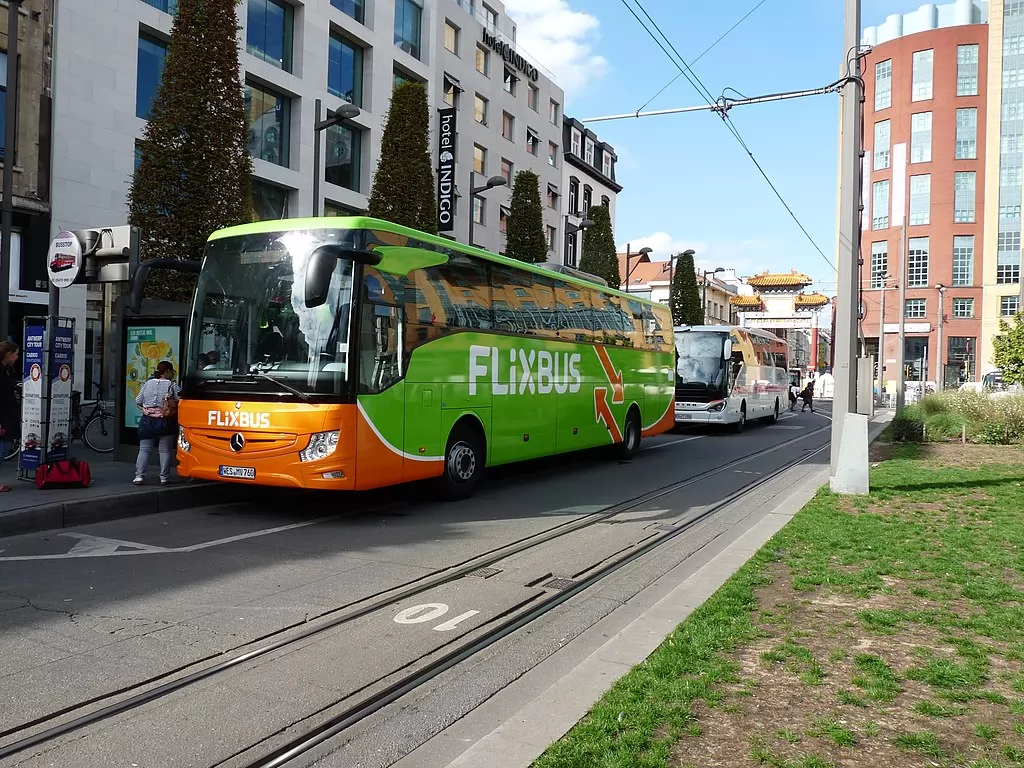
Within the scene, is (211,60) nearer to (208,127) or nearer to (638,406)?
(208,127)

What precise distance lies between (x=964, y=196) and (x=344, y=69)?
61.7 m

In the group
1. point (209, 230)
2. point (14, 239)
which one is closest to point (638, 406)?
point (209, 230)

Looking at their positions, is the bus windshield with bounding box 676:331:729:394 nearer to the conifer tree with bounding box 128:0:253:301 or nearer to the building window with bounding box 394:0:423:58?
the conifer tree with bounding box 128:0:253:301

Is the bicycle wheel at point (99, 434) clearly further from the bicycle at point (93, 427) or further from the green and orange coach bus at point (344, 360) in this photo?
the green and orange coach bus at point (344, 360)

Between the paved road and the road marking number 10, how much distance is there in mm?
20

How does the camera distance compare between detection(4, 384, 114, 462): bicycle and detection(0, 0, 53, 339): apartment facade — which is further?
detection(0, 0, 53, 339): apartment facade

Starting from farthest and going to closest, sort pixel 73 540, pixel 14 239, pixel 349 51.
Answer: pixel 349 51 → pixel 14 239 → pixel 73 540

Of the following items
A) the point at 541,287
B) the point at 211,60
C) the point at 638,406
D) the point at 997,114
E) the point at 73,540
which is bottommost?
the point at 73,540

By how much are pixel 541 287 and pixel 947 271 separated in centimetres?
7133

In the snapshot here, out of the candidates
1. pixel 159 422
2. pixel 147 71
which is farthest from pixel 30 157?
pixel 159 422

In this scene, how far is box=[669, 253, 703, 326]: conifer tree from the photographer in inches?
2087

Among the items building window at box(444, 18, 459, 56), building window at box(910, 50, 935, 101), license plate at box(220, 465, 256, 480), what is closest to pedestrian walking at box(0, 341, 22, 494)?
license plate at box(220, 465, 256, 480)

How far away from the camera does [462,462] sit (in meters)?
10.9

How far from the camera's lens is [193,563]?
7.00 meters
